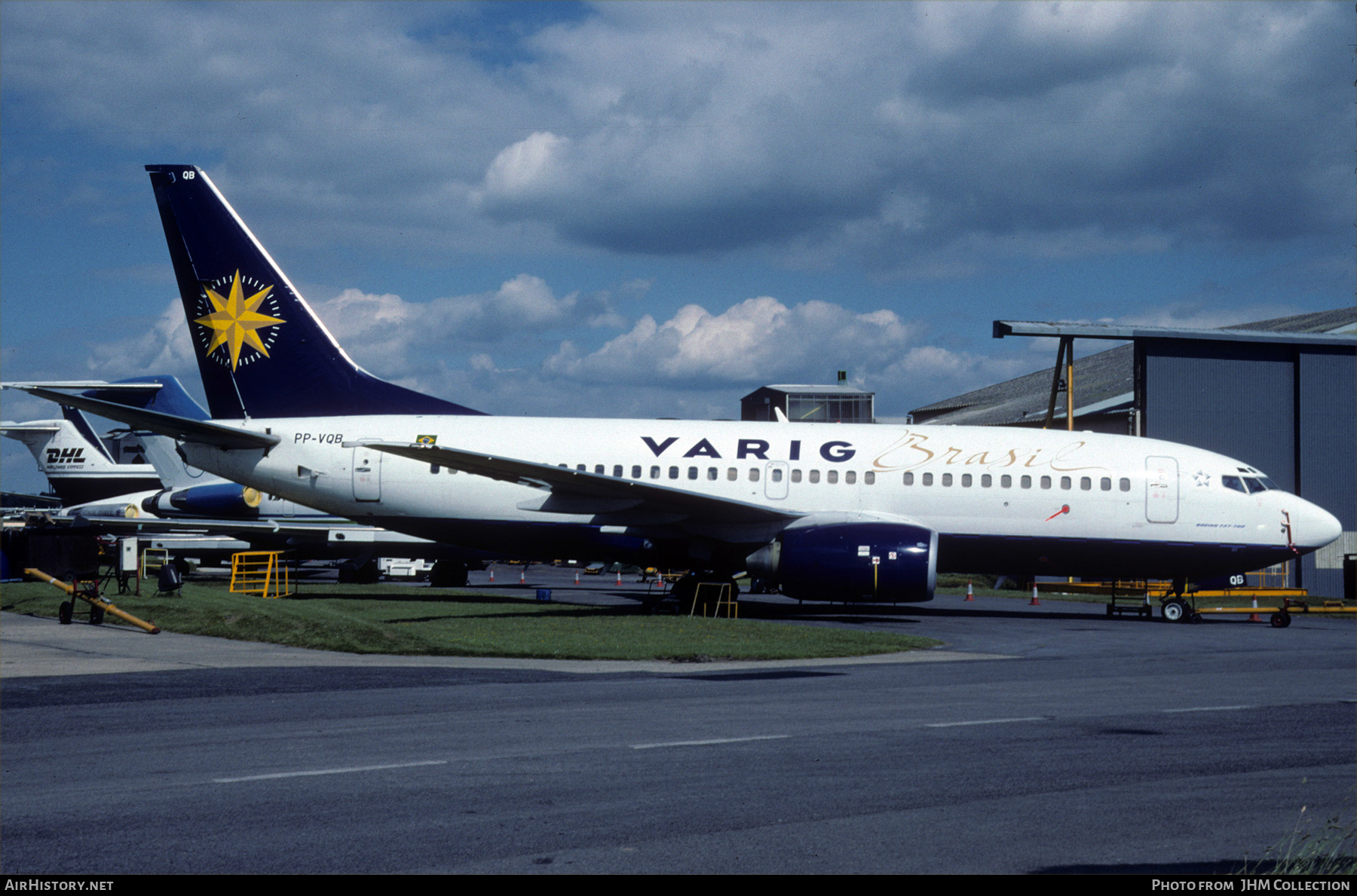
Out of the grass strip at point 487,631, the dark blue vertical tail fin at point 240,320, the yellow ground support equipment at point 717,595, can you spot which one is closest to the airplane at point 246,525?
the dark blue vertical tail fin at point 240,320

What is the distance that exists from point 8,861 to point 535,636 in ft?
41.2

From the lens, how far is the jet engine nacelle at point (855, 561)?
2216 centimetres

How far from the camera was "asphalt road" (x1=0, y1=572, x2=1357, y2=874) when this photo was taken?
6.28 meters

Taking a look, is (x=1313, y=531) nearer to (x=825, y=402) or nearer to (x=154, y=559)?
(x=154, y=559)

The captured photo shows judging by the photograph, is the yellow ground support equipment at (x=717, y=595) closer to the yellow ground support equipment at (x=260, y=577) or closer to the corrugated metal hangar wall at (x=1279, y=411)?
the yellow ground support equipment at (x=260, y=577)

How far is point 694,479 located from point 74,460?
132 ft

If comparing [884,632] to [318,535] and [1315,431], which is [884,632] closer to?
[318,535]

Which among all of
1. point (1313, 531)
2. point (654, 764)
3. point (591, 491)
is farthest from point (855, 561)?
point (654, 764)

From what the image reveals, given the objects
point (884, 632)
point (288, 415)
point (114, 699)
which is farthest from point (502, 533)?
point (114, 699)

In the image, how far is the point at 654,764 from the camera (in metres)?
8.66

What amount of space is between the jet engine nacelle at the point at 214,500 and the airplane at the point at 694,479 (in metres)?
9.98

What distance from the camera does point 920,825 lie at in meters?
6.82

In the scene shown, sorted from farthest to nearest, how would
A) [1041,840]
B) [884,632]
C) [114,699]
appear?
1. [884,632]
2. [114,699]
3. [1041,840]

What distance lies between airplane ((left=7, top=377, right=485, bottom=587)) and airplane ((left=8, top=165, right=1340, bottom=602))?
8209mm
